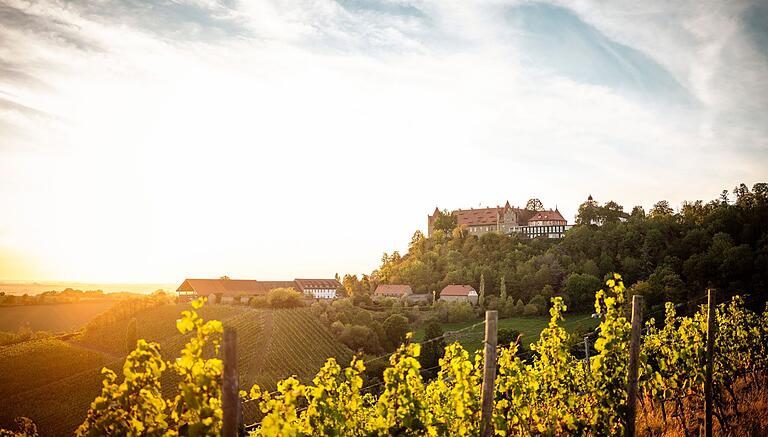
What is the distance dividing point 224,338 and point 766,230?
8434 cm

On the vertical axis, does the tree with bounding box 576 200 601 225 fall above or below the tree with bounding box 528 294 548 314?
above

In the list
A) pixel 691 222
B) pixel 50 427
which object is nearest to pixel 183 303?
pixel 50 427

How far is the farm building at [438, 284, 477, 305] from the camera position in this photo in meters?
79.0

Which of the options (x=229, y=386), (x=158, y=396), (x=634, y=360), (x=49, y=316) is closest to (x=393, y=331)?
(x=49, y=316)

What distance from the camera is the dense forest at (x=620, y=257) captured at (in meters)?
59.1

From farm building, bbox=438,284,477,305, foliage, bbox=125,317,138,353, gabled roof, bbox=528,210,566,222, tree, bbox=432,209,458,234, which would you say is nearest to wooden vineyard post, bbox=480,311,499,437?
foliage, bbox=125,317,138,353

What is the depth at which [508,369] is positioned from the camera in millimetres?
8266

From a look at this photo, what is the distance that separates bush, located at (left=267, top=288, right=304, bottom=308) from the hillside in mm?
3011

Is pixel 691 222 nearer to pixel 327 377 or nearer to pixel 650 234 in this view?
pixel 650 234

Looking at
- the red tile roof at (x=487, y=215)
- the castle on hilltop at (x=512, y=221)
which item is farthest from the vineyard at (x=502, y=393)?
the red tile roof at (x=487, y=215)

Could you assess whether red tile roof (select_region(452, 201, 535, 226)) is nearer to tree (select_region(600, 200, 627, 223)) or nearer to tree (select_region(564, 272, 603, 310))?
tree (select_region(600, 200, 627, 223))

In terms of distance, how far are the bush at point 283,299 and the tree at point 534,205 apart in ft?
230

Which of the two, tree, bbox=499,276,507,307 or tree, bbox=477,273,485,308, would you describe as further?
tree, bbox=477,273,485,308

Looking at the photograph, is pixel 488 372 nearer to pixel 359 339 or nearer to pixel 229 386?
pixel 229 386
